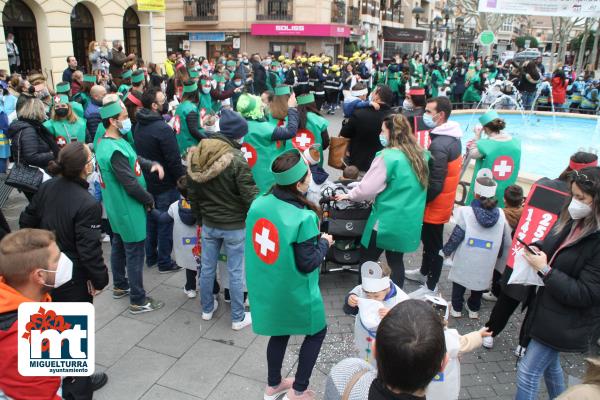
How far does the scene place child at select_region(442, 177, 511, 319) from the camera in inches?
161

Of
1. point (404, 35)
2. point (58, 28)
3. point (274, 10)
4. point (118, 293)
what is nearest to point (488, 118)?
point (118, 293)

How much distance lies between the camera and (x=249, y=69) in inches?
691

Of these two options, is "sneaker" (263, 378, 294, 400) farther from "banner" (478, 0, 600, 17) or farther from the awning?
the awning

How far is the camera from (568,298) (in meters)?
2.58

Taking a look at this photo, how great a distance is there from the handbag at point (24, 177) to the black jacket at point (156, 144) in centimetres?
105

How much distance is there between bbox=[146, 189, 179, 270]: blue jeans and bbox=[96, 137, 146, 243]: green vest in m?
0.90

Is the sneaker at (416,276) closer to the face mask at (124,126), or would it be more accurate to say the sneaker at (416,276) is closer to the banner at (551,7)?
the face mask at (124,126)

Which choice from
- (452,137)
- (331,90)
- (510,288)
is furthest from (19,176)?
(331,90)

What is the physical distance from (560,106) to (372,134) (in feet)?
44.0

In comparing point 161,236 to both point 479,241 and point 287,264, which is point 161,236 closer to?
point 287,264

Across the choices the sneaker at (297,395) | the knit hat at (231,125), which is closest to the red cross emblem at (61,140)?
the knit hat at (231,125)

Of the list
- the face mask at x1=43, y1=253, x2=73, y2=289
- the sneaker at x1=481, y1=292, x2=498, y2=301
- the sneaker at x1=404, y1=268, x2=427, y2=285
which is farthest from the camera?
the sneaker at x1=404, y1=268, x2=427, y2=285

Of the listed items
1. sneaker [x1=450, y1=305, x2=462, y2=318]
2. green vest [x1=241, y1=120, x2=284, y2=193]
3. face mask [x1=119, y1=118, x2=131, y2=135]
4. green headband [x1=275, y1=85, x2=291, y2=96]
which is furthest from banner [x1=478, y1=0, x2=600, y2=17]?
face mask [x1=119, y1=118, x2=131, y2=135]

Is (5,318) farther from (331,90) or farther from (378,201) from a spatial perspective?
(331,90)
